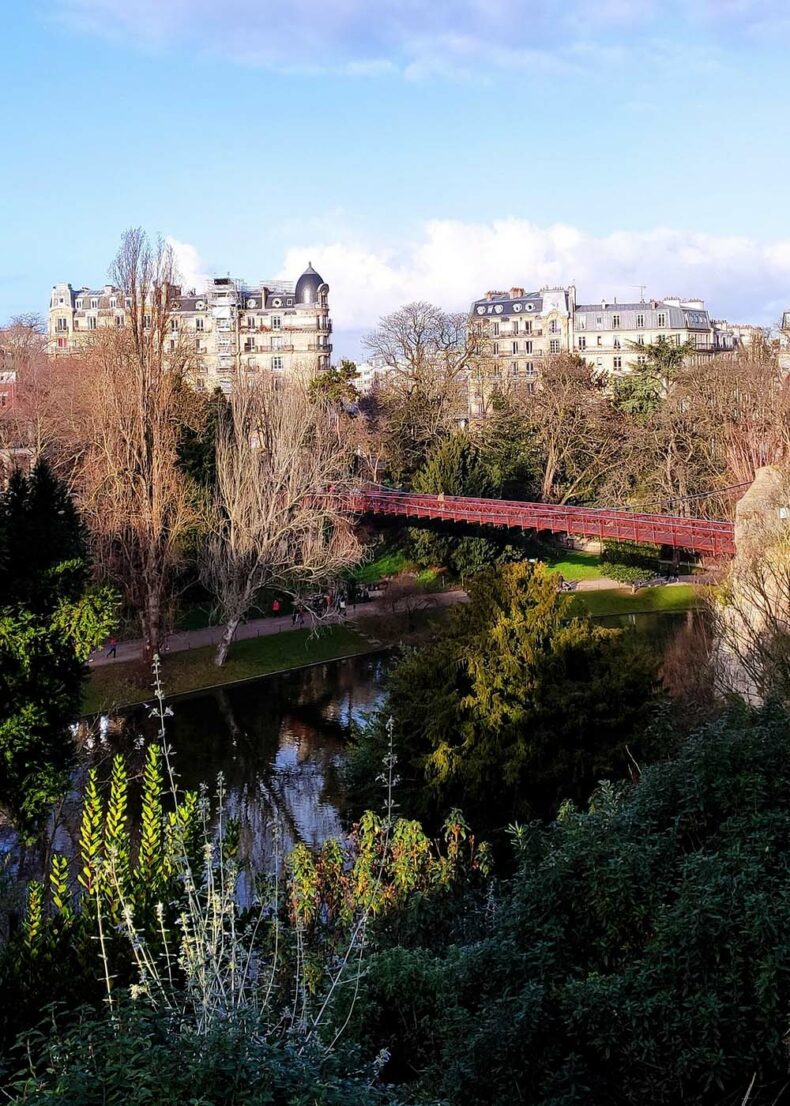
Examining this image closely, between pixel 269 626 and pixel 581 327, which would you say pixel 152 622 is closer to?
pixel 269 626

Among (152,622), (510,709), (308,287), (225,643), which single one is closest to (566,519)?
(225,643)

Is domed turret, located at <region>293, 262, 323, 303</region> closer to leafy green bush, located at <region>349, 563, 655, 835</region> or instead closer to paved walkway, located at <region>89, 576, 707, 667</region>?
paved walkway, located at <region>89, 576, 707, 667</region>

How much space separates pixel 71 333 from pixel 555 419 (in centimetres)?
5650

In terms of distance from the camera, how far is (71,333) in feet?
315

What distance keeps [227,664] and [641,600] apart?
54.8 ft

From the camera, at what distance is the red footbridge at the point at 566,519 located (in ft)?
121

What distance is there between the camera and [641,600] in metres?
43.5

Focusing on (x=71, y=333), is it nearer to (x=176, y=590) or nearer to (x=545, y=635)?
(x=176, y=590)

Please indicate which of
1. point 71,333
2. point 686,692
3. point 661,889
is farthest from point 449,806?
point 71,333

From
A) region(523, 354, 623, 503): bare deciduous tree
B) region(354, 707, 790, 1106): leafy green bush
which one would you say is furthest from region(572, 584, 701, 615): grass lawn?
region(354, 707, 790, 1106): leafy green bush

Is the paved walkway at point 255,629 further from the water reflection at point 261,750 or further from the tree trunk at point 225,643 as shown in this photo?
the water reflection at point 261,750

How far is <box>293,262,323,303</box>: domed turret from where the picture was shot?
92000 mm

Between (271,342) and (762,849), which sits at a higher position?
(271,342)

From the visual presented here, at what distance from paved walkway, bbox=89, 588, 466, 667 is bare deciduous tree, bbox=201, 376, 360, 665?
2.19 metres
